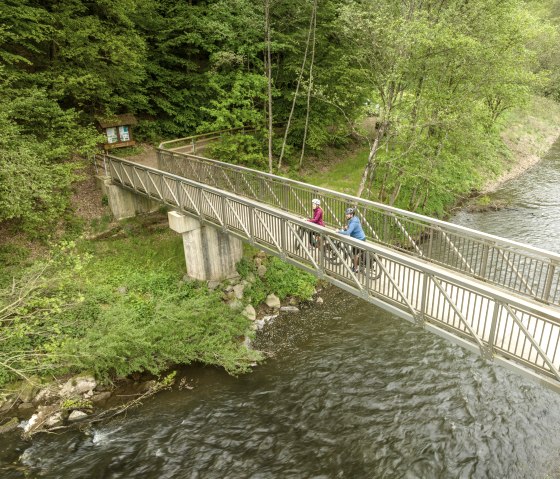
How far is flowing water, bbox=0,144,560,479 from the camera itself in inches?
352

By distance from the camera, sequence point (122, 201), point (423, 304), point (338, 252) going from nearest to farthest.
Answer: point (423, 304), point (338, 252), point (122, 201)

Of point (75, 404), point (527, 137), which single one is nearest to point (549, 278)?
point (75, 404)

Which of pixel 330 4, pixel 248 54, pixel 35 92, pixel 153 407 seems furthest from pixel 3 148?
pixel 330 4

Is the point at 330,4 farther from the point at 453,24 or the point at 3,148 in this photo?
the point at 3,148

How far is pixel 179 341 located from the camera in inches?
479

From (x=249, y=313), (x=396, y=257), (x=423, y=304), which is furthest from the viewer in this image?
(x=249, y=313)

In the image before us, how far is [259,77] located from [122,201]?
8.60m

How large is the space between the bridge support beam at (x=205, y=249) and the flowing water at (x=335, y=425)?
3.30m

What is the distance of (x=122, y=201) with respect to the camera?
17.7m

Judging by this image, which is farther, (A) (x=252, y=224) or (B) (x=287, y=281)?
(B) (x=287, y=281)

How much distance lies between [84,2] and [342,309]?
16.1 metres

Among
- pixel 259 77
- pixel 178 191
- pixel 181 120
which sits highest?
pixel 259 77

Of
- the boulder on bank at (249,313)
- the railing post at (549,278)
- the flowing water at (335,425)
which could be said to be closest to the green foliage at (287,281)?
the boulder on bank at (249,313)

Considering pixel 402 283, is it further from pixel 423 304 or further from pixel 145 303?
pixel 145 303
